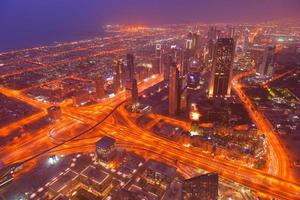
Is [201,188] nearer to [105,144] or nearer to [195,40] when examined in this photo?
[105,144]

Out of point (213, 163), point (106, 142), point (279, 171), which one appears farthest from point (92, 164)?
point (279, 171)

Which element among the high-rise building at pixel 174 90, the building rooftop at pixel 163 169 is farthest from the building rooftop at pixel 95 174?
the high-rise building at pixel 174 90

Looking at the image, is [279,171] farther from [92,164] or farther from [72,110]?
[72,110]

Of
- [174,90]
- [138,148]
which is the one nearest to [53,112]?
[138,148]

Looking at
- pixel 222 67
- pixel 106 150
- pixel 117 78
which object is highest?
pixel 222 67

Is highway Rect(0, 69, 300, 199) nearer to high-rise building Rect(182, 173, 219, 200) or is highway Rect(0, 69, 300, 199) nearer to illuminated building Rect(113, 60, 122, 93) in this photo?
high-rise building Rect(182, 173, 219, 200)

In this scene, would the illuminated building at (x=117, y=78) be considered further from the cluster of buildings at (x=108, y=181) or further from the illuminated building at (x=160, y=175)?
the illuminated building at (x=160, y=175)
